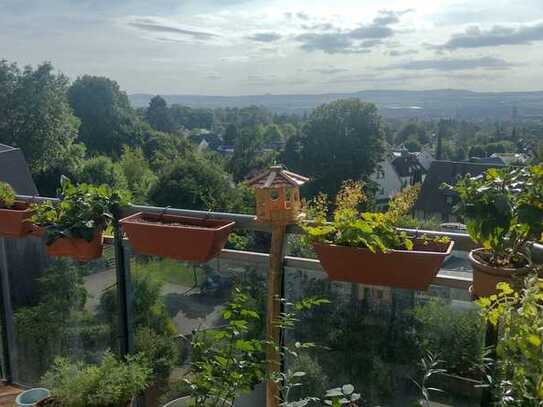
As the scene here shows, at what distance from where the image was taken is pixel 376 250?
143cm

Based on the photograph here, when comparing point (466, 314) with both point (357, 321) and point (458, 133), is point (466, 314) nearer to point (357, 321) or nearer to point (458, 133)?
point (357, 321)

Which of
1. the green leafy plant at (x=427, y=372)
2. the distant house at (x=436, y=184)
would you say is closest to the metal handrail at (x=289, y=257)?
the green leafy plant at (x=427, y=372)

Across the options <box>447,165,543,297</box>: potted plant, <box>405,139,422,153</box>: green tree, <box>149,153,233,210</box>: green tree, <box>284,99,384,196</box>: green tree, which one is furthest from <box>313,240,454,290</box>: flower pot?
<box>405,139,422,153</box>: green tree

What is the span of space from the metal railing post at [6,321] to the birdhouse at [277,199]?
135 cm

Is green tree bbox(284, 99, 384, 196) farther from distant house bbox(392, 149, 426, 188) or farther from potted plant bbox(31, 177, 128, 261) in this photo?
potted plant bbox(31, 177, 128, 261)

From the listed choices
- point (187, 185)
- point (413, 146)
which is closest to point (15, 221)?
point (187, 185)

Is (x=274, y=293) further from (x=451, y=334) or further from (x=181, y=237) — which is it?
(x=451, y=334)

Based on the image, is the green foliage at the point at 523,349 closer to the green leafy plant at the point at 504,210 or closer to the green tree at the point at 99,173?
the green leafy plant at the point at 504,210

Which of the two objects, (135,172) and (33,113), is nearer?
(33,113)

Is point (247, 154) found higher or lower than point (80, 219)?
lower

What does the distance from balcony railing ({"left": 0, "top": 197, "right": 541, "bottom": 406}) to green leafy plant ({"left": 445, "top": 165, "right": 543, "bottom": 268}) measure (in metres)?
0.15

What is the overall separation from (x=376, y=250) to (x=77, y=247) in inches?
46.2

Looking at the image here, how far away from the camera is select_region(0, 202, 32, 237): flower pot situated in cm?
204

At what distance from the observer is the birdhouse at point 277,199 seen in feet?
5.36
